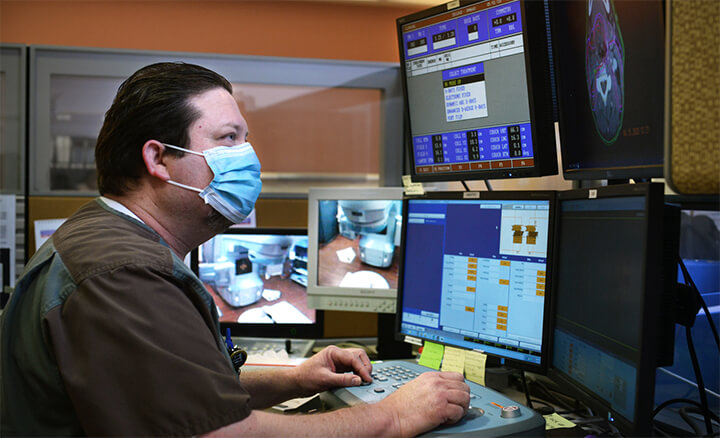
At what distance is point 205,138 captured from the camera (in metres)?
1.04

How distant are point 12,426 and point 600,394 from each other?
84 cm

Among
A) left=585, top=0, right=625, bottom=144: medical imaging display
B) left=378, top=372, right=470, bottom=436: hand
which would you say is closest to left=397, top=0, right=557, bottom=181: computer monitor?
left=585, top=0, right=625, bottom=144: medical imaging display

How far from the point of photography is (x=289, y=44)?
18.5ft

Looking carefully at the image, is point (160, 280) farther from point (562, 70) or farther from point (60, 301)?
point (562, 70)

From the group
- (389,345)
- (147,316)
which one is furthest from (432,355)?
(147,316)

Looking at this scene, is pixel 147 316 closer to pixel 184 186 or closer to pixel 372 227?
pixel 184 186

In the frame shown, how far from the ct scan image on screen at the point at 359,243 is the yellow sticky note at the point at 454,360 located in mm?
407

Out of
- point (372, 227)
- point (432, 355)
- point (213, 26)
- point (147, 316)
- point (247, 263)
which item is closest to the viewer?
point (147, 316)

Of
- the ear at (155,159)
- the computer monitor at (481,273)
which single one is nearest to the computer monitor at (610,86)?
the computer monitor at (481,273)

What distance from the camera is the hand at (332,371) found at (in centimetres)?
106

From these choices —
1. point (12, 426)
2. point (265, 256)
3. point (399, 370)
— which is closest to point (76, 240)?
point (12, 426)

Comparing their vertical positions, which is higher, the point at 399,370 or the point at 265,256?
the point at 265,256

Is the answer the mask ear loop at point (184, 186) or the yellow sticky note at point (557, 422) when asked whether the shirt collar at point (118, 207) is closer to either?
the mask ear loop at point (184, 186)

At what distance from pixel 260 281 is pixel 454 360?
2.52 feet
